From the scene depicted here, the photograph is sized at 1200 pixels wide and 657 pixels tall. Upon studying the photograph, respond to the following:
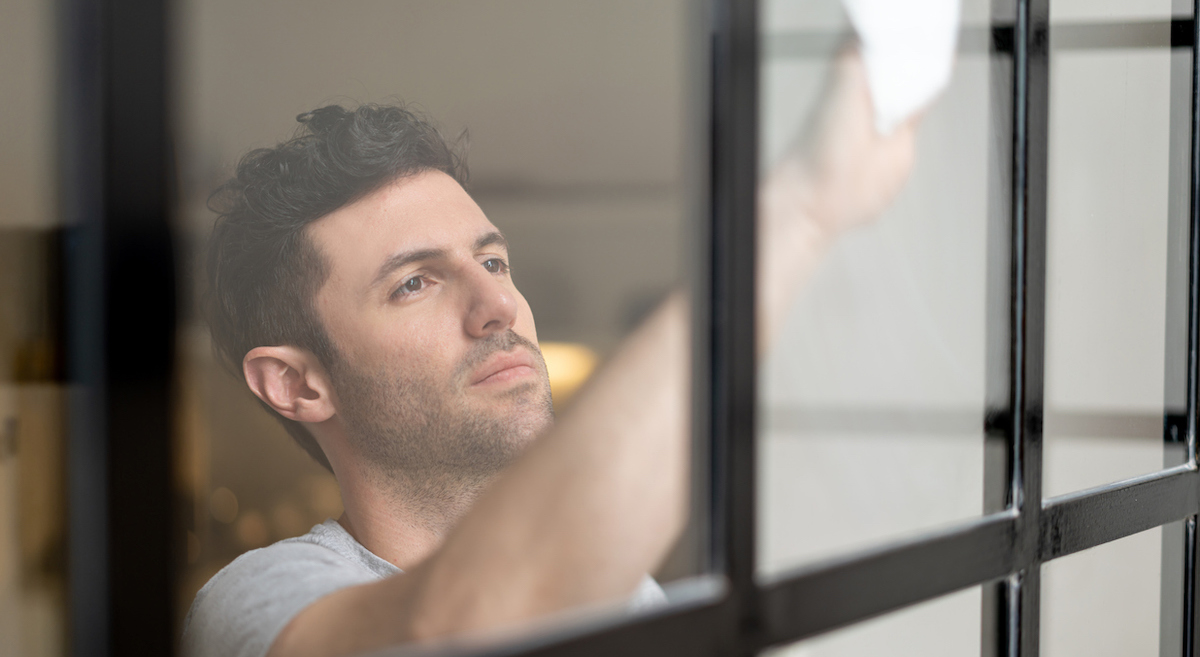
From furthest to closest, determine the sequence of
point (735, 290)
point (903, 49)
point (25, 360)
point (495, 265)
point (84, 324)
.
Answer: point (25, 360), point (495, 265), point (903, 49), point (735, 290), point (84, 324)

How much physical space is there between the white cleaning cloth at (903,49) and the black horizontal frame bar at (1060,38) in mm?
18

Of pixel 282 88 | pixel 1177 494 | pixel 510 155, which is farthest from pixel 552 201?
pixel 1177 494

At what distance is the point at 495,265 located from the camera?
1.16 meters

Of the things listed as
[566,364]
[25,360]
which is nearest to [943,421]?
[566,364]

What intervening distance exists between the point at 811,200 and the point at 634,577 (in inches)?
8.5

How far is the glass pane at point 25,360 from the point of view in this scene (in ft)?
4.05

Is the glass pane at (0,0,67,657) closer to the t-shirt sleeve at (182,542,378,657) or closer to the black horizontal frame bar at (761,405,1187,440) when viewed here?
the t-shirt sleeve at (182,542,378,657)

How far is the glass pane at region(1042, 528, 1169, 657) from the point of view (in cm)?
73

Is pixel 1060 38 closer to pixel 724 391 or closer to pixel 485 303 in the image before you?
pixel 724 391

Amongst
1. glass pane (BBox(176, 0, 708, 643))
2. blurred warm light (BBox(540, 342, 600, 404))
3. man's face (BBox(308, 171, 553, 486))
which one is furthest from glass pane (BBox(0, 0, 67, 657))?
blurred warm light (BBox(540, 342, 600, 404))

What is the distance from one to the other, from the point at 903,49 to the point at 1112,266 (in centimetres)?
35

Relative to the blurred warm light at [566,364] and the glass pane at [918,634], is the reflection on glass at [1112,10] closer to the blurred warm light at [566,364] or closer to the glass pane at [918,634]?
the glass pane at [918,634]

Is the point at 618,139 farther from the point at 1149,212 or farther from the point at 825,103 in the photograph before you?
the point at 825,103

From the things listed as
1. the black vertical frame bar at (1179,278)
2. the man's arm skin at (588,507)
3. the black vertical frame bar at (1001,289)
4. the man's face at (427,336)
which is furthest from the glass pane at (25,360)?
the black vertical frame bar at (1179,278)
